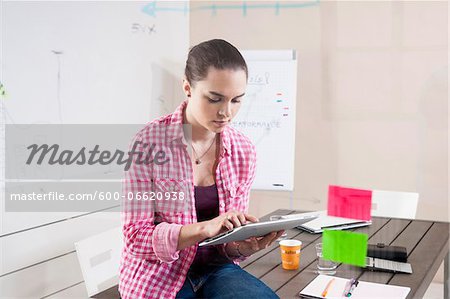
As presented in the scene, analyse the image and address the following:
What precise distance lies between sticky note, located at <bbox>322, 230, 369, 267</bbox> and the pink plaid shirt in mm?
308

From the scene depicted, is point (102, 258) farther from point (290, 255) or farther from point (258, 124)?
point (258, 124)

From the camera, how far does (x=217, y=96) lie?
1.58 m

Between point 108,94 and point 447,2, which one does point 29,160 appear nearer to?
point 108,94

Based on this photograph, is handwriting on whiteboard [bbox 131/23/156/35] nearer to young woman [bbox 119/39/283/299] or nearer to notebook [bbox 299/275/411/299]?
young woman [bbox 119/39/283/299]

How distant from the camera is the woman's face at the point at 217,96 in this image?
1.56 m

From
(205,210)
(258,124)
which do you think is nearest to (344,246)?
(205,210)

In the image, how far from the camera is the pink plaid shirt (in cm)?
153

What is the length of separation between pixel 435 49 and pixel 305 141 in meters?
0.86

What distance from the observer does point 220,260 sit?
168 cm

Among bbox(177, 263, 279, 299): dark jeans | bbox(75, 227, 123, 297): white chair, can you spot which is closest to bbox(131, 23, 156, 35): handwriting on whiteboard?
bbox(75, 227, 123, 297): white chair

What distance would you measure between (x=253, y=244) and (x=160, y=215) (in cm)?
25

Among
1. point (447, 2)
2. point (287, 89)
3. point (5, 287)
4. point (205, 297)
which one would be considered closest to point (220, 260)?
point (205, 297)

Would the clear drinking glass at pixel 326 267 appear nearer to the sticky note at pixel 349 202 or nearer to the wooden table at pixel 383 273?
the wooden table at pixel 383 273

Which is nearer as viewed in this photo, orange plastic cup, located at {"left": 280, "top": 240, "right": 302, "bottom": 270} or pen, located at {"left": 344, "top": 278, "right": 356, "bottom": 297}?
pen, located at {"left": 344, "top": 278, "right": 356, "bottom": 297}
